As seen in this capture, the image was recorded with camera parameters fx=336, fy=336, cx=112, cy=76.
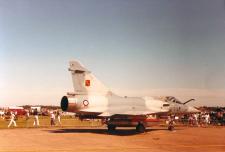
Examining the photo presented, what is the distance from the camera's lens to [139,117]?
2264cm

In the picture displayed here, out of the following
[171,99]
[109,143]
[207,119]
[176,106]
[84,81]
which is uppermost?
[84,81]

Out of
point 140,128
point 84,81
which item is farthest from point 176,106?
point 84,81

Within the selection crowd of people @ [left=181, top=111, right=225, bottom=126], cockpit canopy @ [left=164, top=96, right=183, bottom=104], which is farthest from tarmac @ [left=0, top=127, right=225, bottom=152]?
crowd of people @ [left=181, top=111, right=225, bottom=126]

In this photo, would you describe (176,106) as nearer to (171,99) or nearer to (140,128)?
(171,99)

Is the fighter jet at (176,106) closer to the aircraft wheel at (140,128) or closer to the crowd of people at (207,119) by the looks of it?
the aircraft wheel at (140,128)

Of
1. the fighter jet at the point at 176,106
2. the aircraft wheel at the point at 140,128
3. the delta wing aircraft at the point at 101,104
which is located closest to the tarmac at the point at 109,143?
the delta wing aircraft at the point at 101,104

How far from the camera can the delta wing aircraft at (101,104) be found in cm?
2205

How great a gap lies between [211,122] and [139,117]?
14.6 metres

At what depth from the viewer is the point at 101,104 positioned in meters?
22.9

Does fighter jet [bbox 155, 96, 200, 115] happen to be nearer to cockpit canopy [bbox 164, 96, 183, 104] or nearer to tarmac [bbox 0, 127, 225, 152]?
cockpit canopy [bbox 164, 96, 183, 104]

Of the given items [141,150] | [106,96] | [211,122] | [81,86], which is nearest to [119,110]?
[106,96]

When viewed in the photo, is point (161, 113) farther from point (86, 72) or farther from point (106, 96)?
point (86, 72)

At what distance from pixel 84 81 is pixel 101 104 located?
2.01 m

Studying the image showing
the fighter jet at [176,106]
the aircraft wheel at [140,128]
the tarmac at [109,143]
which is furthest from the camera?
the fighter jet at [176,106]
